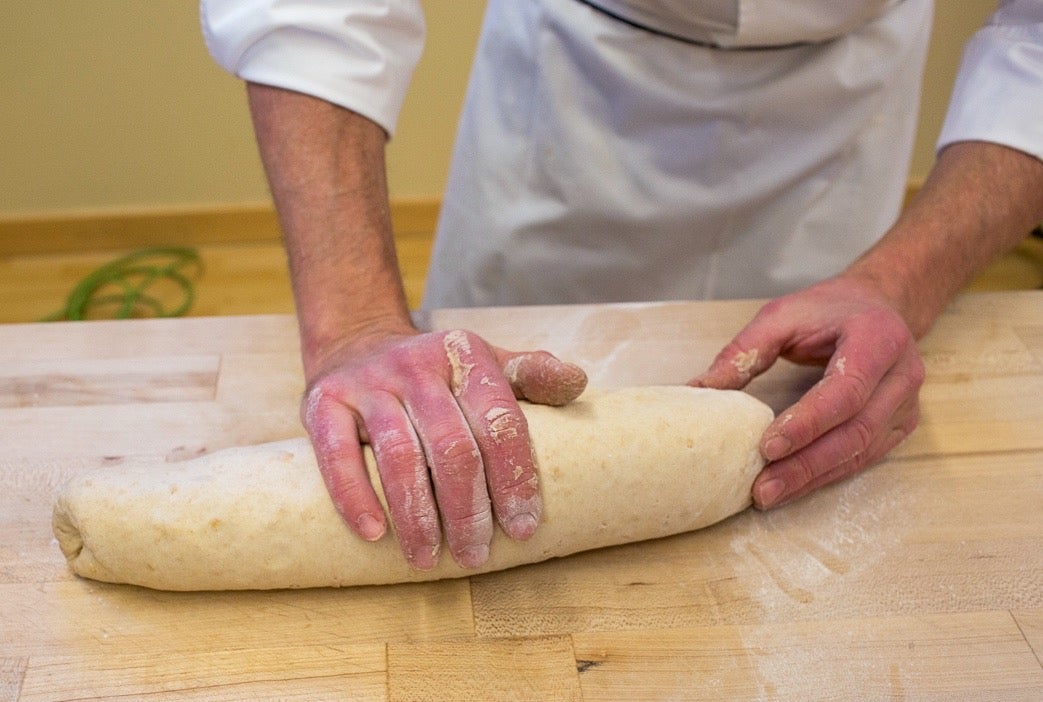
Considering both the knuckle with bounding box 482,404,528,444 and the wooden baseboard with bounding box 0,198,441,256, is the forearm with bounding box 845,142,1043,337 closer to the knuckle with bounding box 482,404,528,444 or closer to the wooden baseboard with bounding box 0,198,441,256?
the knuckle with bounding box 482,404,528,444

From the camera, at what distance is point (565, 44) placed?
1.54 m

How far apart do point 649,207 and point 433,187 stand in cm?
183

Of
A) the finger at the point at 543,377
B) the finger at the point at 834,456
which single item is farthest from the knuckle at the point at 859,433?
the finger at the point at 543,377

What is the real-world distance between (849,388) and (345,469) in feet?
2.12

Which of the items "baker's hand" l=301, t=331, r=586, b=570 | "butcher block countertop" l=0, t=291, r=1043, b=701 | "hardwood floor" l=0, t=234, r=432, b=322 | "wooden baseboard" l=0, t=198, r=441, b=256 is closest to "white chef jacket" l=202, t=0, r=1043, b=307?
"butcher block countertop" l=0, t=291, r=1043, b=701

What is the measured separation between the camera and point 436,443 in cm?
99

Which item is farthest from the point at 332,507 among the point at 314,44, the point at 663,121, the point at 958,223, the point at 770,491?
the point at 958,223

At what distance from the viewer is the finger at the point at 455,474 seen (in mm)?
981

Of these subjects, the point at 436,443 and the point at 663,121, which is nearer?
the point at 436,443

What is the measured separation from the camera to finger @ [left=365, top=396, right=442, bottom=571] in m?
0.99

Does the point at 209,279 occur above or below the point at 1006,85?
below

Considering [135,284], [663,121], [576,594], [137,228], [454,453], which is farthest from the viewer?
[137,228]

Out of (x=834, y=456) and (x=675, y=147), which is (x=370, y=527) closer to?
(x=834, y=456)

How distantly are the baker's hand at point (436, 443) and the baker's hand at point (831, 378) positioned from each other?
297mm
